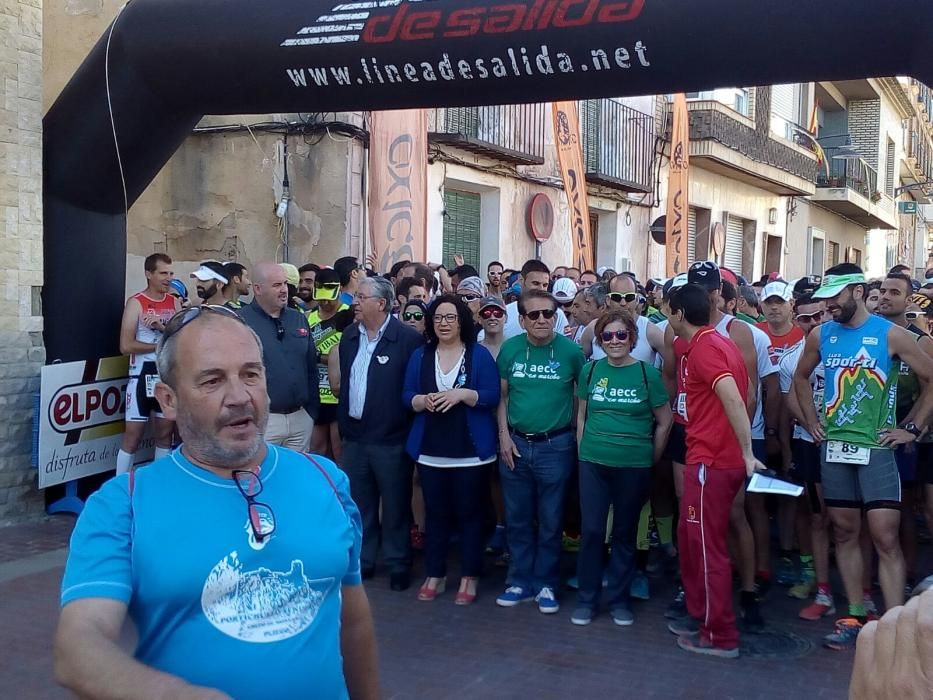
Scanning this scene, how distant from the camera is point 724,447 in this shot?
16.3 feet

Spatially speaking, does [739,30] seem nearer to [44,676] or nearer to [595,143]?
[44,676]

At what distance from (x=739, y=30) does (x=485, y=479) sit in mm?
3006

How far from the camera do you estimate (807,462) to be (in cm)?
588

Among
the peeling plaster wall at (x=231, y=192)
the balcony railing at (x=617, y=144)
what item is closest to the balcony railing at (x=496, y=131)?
the balcony railing at (x=617, y=144)

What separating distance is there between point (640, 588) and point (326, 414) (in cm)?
259

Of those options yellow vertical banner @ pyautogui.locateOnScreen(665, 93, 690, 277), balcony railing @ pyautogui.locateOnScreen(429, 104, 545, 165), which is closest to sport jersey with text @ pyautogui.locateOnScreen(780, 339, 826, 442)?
balcony railing @ pyautogui.locateOnScreen(429, 104, 545, 165)

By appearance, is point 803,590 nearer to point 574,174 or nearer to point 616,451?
point 616,451

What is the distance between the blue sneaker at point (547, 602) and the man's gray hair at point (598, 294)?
230 cm

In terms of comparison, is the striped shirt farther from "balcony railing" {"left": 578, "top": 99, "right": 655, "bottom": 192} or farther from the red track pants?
"balcony railing" {"left": 578, "top": 99, "right": 655, "bottom": 192}

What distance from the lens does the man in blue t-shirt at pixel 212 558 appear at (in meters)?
1.92

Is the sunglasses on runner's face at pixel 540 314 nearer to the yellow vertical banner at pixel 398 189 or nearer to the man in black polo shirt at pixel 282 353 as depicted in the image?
the man in black polo shirt at pixel 282 353

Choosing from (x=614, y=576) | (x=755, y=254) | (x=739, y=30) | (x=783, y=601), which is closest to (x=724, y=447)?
(x=614, y=576)

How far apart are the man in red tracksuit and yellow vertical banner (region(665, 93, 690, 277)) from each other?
9.92 m

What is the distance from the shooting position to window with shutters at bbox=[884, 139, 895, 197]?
35.2m
